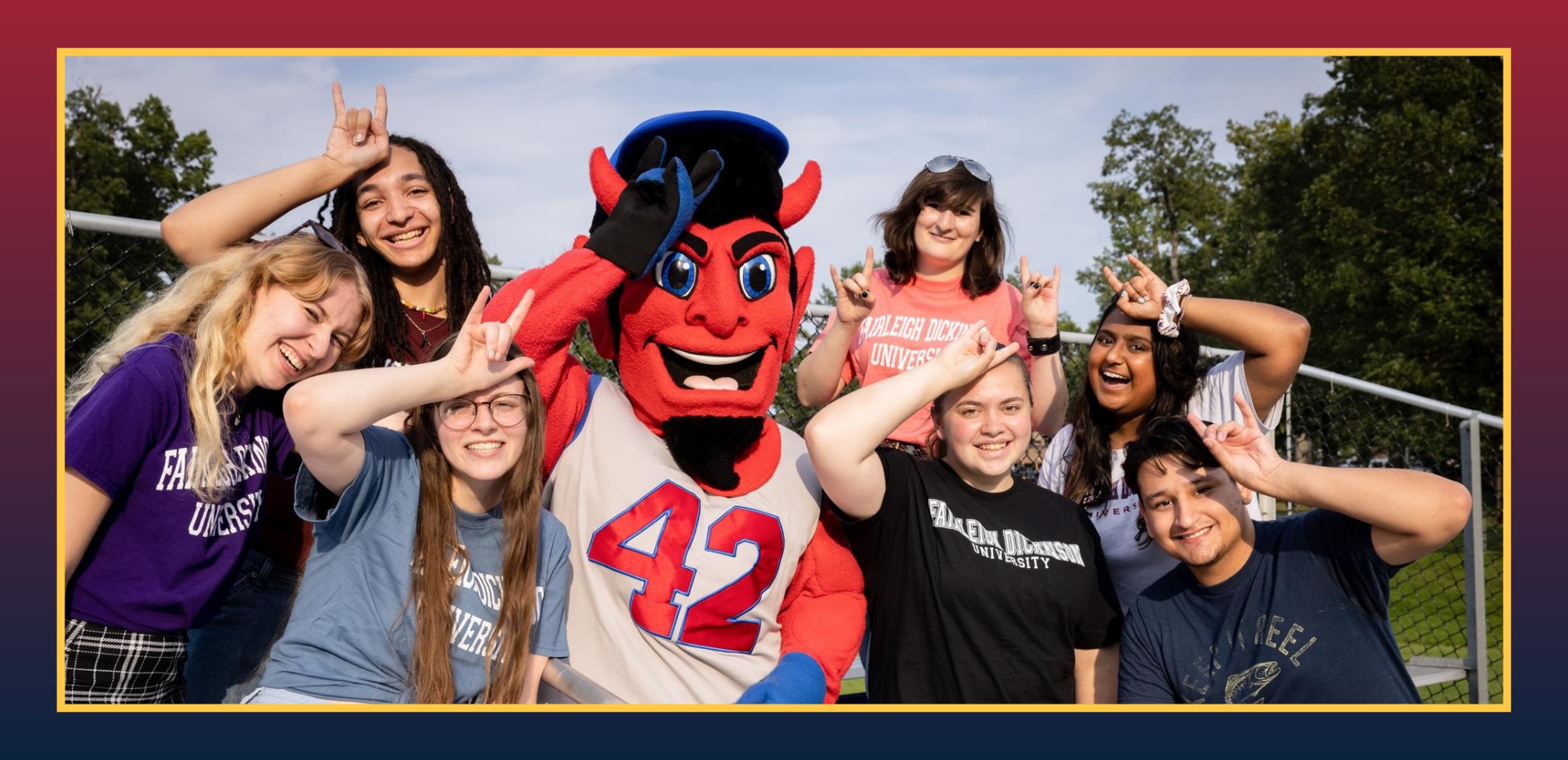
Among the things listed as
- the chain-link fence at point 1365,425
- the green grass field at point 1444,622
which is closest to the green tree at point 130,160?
the chain-link fence at point 1365,425

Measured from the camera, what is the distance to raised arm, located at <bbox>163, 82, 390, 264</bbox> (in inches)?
134

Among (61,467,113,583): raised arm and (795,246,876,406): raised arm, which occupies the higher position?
(795,246,876,406): raised arm

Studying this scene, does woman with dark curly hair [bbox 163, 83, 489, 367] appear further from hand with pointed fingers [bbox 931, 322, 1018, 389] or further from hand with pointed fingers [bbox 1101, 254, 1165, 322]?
hand with pointed fingers [bbox 1101, 254, 1165, 322]

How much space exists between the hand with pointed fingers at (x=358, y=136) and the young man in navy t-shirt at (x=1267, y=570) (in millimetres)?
2478

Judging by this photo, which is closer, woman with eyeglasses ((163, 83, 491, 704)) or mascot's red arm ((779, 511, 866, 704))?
mascot's red arm ((779, 511, 866, 704))

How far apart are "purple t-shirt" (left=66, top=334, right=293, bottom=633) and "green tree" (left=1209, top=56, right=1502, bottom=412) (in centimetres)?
1802

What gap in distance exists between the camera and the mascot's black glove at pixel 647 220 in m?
3.13

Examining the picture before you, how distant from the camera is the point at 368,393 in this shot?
2.66 m

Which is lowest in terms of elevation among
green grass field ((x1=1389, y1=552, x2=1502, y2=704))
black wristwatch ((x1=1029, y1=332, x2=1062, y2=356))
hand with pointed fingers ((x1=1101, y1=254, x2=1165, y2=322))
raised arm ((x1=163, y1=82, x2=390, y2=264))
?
green grass field ((x1=1389, y1=552, x2=1502, y2=704))

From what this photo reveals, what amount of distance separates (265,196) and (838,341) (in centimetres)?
183

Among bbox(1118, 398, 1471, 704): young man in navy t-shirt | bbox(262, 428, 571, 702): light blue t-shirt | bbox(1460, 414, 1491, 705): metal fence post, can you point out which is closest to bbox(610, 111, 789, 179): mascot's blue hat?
bbox(262, 428, 571, 702): light blue t-shirt

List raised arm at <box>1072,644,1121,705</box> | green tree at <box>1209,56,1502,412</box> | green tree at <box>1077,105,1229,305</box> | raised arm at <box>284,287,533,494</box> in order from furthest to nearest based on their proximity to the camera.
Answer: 1. green tree at <box>1077,105,1229,305</box>
2. green tree at <box>1209,56,1502,412</box>
3. raised arm at <box>1072,644,1121,705</box>
4. raised arm at <box>284,287,533,494</box>

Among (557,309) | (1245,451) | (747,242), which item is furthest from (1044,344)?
(557,309)

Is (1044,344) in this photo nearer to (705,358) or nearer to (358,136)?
(705,358)
